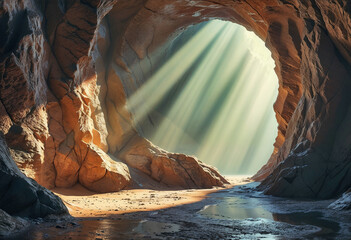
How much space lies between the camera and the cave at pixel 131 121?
18.4 feet

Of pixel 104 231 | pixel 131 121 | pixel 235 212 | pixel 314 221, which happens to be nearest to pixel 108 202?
pixel 235 212

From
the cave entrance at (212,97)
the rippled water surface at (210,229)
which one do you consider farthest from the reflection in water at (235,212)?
the cave entrance at (212,97)

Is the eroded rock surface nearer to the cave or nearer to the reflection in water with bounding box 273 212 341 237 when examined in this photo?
the cave

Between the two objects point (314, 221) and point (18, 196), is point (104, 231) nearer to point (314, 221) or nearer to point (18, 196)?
point (18, 196)

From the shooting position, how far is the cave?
5.62 meters

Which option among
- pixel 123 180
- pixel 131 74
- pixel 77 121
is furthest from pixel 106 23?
pixel 123 180

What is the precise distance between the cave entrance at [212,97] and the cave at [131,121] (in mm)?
3770

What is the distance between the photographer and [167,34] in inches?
901

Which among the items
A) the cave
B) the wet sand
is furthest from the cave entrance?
the wet sand

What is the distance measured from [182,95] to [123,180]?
20275 millimetres

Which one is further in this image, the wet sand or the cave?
the wet sand

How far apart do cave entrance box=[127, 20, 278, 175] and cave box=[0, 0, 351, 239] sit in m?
3.77

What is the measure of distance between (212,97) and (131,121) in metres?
28.3

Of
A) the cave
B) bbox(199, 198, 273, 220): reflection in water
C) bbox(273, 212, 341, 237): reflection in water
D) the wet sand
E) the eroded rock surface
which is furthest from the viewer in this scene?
the wet sand
